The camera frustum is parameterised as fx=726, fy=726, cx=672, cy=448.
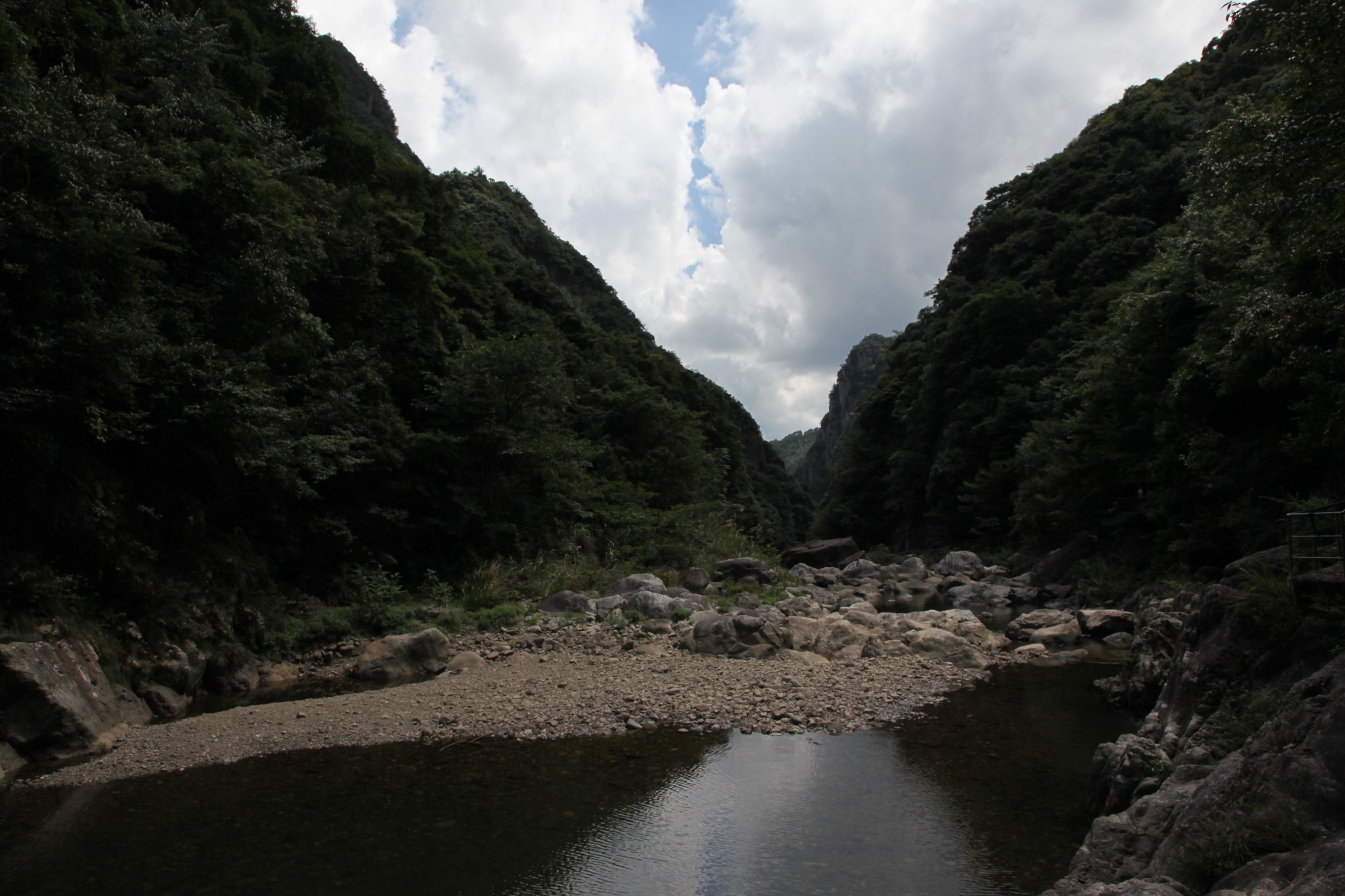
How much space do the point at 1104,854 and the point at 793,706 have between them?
503cm

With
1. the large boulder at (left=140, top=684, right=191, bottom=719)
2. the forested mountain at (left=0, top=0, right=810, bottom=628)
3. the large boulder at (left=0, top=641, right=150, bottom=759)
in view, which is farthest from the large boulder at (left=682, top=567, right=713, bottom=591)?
the large boulder at (left=0, top=641, right=150, bottom=759)

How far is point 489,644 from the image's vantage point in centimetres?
1306

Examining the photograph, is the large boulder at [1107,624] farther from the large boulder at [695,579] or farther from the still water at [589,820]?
the large boulder at [695,579]

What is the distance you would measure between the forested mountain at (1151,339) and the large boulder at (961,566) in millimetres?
2566

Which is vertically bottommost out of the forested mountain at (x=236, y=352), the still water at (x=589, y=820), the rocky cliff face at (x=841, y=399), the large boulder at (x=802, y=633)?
the still water at (x=589, y=820)

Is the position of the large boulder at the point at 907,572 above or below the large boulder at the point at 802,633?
above

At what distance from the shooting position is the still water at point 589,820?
5301 millimetres

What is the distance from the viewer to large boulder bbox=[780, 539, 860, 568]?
4650cm

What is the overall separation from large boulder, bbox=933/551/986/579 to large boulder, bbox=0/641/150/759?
29391 millimetres

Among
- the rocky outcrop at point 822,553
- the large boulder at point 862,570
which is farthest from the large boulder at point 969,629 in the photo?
the rocky outcrop at point 822,553

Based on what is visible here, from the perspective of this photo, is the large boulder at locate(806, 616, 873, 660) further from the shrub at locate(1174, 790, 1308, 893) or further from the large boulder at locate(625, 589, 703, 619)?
the shrub at locate(1174, 790, 1308, 893)

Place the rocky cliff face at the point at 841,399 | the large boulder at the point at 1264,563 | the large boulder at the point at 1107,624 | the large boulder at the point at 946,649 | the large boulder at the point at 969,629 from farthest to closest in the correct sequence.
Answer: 1. the rocky cliff face at the point at 841,399
2. the large boulder at the point at 1107,624
3. the large boulder at the point at 969,629
4. the large boulder at the point at 946,649
5. the large boulder at the point at 1264,563

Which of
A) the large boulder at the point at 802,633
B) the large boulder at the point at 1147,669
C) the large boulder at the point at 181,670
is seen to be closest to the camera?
the large boulder at the point at 1147,669

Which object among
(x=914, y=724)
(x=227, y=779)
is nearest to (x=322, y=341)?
(x=227, y=779)
